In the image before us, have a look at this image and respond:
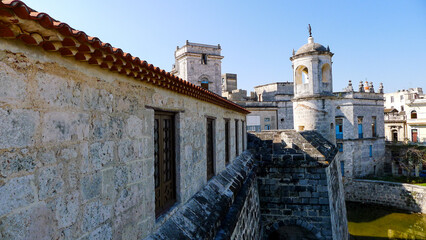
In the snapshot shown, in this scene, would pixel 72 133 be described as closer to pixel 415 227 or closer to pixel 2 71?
pixel 2 71

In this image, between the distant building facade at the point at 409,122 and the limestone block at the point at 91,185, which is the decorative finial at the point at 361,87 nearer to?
the distant building facade at the point at 409,122

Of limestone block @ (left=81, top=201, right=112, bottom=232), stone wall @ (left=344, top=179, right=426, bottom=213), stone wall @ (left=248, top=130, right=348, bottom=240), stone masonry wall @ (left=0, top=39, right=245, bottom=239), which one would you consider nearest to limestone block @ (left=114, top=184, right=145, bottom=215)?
stone masonry wall @ (left=0, top=39, right=245, bottom=239)

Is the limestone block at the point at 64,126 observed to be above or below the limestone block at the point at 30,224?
above

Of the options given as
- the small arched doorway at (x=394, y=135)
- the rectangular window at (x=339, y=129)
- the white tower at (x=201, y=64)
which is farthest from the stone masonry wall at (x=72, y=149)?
the small arched doorway at (x=394, y=135)

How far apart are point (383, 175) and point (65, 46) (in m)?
31.4

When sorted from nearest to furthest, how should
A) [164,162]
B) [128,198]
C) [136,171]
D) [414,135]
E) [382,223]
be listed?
[128,198]
[136,171]
[164,162]
[382,223]
[414,135]

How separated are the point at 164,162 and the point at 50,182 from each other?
7.20 ft

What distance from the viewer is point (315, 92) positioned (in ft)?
46.9

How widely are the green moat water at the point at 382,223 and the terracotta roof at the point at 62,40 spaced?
17.5 meters

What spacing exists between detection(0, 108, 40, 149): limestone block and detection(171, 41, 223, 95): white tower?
71.9 feet

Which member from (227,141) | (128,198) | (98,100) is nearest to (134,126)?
(98,100)

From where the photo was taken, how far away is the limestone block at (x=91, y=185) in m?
2.41

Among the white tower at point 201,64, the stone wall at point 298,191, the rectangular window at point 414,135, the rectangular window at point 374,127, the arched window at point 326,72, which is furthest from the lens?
the rectangular window at point 414,135

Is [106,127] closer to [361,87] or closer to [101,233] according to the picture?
[101,233]
